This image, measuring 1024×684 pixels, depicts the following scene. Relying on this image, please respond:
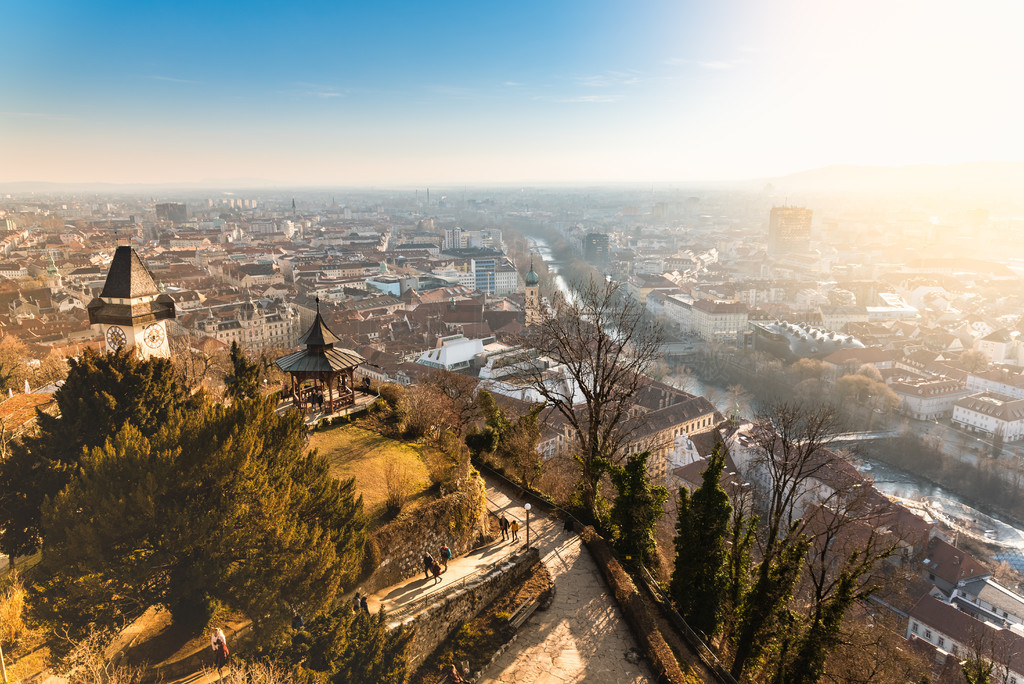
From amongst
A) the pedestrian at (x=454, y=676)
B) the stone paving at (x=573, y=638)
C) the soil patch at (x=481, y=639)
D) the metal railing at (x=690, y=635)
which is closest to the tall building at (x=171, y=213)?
the stone paving at (x=573, y=638)

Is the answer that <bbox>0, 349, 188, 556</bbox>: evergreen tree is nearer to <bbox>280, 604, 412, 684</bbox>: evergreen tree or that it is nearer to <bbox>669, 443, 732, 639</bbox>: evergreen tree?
<bbox>280, 604, 412, 684</bbox>: evergreen tree

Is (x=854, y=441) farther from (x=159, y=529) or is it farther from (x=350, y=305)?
(x=350, y=305)

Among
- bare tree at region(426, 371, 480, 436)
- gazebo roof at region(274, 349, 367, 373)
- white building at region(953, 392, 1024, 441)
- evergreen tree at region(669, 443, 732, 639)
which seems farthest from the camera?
white building at region(953, 392, 1024, 441)

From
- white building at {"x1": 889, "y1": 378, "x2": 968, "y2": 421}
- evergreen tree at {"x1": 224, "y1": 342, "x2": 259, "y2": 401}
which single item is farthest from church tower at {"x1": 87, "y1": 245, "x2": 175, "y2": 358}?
white building at {"x1": 889, "y1": 378, "x2": 968, "y2": 421}

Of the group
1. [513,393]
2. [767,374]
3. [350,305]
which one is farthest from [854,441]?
[350,305]

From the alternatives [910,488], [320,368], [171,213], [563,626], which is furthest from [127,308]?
[171,213]

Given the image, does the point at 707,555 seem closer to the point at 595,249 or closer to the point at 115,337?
the point at 115,337
